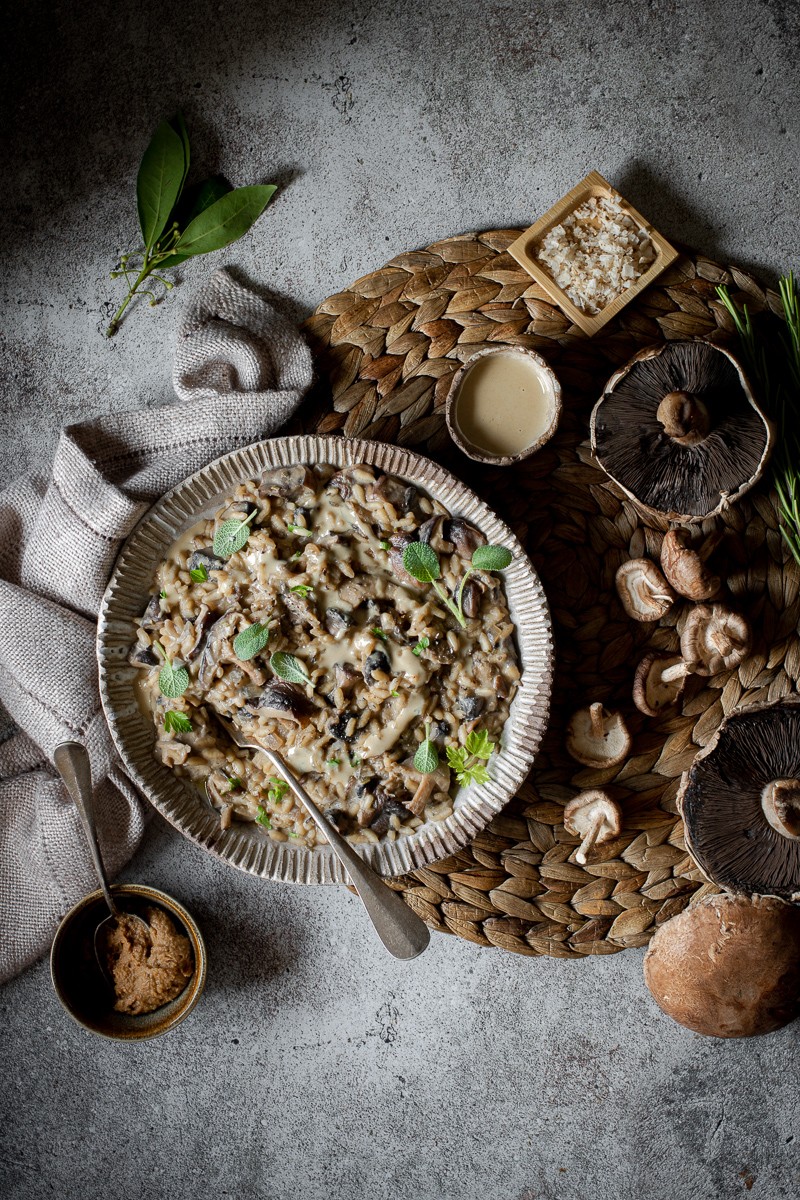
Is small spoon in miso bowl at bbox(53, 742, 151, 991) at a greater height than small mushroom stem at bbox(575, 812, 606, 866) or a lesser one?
greater

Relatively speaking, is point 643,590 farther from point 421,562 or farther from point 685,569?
point 421,562

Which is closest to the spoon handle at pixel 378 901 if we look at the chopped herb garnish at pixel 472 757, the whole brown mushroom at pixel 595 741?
the chopped herb garnish at pixel 472 757

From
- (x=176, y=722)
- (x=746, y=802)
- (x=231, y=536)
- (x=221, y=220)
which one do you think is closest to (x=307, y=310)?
(x=221, y=220)

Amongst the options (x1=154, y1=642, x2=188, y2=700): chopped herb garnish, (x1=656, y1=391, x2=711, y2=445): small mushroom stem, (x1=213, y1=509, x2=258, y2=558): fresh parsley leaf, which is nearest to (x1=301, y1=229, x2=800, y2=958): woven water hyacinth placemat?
(x1=656, y1=391, x2=711, y2=445): small mushroom stem

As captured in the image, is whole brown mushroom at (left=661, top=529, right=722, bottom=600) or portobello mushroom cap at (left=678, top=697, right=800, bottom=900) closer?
portobello mushroom cap at (left=678, top=697, right=800, bottom=900)

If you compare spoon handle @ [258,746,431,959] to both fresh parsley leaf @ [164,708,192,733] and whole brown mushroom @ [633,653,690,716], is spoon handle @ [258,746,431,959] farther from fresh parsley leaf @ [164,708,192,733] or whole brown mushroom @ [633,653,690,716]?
whole brown mushroom @ [633,653,690,716]

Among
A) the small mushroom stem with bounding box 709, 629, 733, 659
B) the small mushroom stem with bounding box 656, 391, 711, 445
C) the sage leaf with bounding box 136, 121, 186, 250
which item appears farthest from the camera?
the sage leaf with bounding box 136, 121, 186, 250
